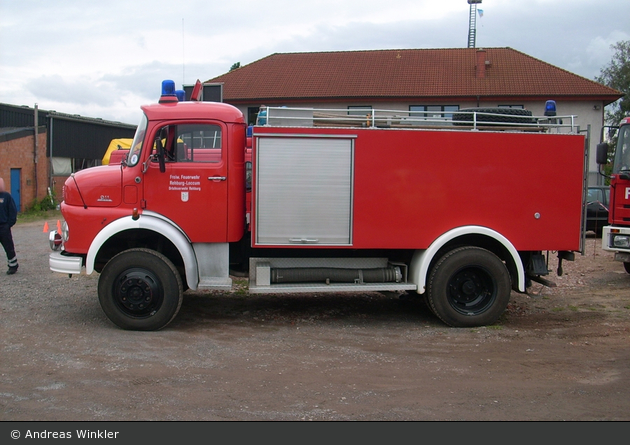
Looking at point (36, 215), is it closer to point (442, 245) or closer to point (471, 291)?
point (442, 245)

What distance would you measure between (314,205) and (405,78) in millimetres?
26803

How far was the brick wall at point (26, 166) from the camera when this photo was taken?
25281 mm

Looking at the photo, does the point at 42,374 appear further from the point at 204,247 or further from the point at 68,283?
the point at 68,283

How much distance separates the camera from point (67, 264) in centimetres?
762

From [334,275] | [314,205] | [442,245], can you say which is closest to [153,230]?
[314,205]

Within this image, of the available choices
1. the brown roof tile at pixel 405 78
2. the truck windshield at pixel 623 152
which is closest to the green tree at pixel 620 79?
the brown roof tile at pixel 405 78

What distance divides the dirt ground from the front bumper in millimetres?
762

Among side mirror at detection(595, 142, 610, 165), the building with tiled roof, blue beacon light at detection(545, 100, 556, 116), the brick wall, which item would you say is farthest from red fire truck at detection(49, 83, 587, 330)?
the building with tiled roof

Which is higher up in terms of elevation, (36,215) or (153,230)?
(153,230)

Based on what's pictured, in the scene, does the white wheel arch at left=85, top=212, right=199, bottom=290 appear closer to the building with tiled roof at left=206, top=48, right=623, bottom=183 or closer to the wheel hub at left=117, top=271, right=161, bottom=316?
the wheel hub at left=117, top=271, right=161, bottom=316

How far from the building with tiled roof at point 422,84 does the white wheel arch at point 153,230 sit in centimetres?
2479

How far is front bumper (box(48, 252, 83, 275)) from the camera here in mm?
7594

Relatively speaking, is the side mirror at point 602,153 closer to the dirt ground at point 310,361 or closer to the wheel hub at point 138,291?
the dirt ground at point 310,361

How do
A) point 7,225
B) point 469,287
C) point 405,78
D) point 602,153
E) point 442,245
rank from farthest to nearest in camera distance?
point 405,78 → point 7,225 → point 602,153 → point 469,287 → point 442,245
